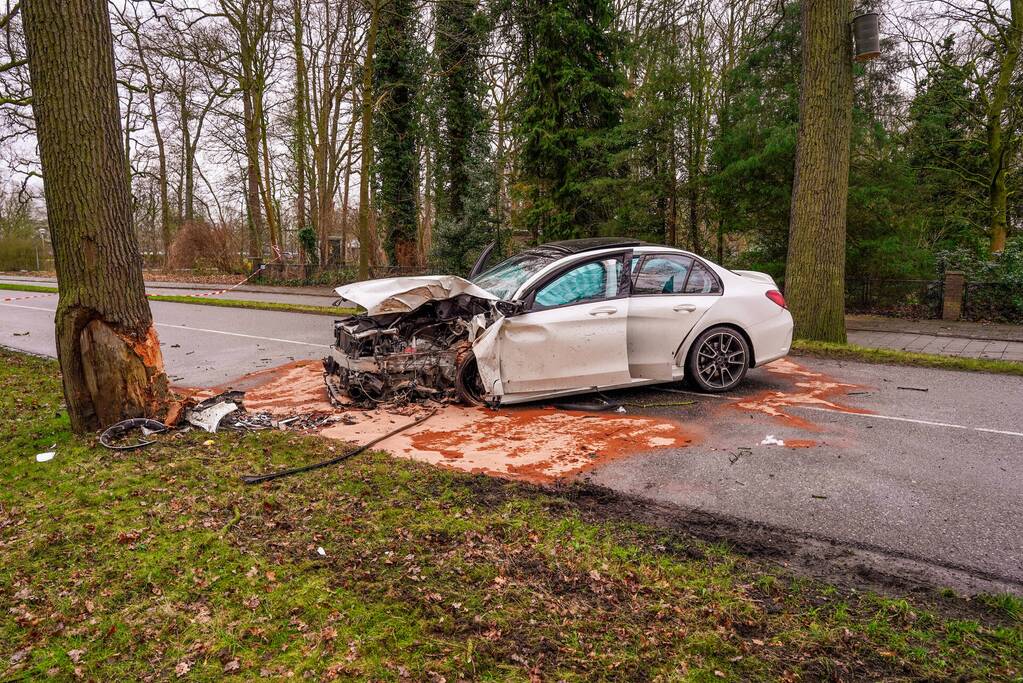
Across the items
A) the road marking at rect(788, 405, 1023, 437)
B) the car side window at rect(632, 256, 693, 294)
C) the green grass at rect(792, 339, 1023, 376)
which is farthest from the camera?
the green grass at rect(792, 339, 1023, 376)

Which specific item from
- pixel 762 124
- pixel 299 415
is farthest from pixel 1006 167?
pixel 299 415

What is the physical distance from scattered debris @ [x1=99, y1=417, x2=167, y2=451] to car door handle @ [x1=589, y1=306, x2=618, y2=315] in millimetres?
4234

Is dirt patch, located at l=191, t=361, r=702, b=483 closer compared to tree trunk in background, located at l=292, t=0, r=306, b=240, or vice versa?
dirt patch, located at l=191, t=361, r=702, b=483

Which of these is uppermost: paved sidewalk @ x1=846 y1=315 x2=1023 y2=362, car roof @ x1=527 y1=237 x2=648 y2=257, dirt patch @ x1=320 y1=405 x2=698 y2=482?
car roof @ x1=527 y1=237 x2=648 y2=257

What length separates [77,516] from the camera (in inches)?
163

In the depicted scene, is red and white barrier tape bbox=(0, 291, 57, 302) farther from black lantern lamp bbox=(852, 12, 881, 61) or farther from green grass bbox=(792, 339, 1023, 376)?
black lantern lamp bbox=(852, 12, 881, 61)

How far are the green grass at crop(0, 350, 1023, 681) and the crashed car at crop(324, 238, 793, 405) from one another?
2218mm

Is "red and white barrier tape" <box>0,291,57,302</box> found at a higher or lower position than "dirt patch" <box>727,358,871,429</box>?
higher

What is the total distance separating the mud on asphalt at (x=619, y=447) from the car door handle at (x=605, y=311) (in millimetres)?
1043

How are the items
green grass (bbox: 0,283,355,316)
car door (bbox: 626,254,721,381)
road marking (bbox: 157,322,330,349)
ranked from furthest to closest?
green grass (bbox: 0,283,355,316) → road marking (bbox: 157,322,330,349) → car door (bbox: 626,254,721,381)

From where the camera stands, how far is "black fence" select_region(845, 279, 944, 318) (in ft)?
52.4

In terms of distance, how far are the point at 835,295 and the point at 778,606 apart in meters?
8.89

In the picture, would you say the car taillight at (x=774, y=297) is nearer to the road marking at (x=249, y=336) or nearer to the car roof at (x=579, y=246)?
the car roof at (x=579, y=246)

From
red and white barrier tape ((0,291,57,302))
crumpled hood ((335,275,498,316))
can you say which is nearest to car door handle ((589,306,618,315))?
crumpled hood ((335,275,498,316))
